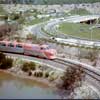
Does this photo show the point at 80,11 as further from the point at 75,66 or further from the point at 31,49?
the point at 75,66

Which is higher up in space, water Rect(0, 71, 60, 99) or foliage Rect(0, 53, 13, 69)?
foliage Rect(0, 53, 13, 69)

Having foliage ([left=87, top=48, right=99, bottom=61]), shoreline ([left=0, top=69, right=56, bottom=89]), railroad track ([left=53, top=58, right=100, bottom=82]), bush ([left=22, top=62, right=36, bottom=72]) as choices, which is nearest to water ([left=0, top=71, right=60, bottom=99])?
shoreline ([left=0, top=69, right=56, bottom=89])

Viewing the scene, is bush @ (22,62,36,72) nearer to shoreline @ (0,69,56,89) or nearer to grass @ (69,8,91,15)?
shoreline @ (0,69,56,89)

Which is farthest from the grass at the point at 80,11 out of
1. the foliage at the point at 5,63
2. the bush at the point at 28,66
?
the bush at the point at 28,66

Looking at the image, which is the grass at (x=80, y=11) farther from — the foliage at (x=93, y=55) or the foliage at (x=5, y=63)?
the foliage at (x=5, y=63)

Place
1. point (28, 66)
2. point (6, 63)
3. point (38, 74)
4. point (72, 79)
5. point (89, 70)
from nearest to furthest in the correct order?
point (72, 79)
point (89, 70)
point (38, 74)
point (28, 66)
point (6, 63)

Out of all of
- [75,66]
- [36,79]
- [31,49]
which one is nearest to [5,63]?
[31,49]
